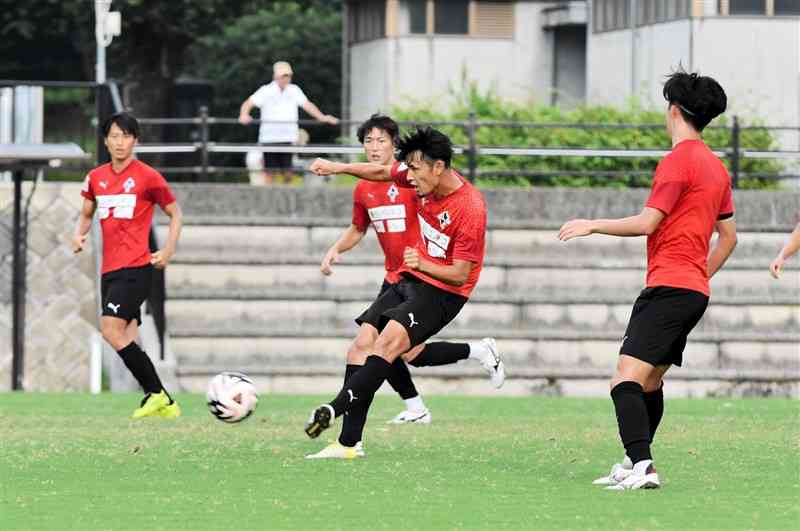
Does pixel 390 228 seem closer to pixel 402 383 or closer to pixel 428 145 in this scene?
pixel 402 383

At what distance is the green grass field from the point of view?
345 inches

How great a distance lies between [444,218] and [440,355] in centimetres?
306

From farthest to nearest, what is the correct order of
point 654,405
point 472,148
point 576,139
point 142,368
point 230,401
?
point 576,139 → point 472,148 → point 142,368 → point 230,401 → point 654,405

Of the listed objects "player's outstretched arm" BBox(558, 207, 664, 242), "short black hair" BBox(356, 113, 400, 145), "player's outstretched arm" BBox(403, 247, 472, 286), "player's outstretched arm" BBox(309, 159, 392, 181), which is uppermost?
"short black hair" BBox(356, 113, 400, 145)

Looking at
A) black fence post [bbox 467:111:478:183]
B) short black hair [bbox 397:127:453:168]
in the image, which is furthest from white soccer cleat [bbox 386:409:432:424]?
black fence post [bbox 467:111:478:183]

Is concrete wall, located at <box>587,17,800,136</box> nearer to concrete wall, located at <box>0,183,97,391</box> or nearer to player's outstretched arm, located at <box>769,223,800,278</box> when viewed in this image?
concrete wall, located at <box>0,183,97,391</box>

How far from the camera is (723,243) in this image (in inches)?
408

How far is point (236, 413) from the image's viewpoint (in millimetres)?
12039

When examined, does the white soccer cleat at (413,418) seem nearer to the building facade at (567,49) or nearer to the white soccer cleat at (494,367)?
the white soccer cleat at (494,367)

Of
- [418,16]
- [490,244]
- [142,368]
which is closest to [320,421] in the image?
[142,368]

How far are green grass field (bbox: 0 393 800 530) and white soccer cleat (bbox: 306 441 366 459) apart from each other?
14 cm

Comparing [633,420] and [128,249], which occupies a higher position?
[128,249]

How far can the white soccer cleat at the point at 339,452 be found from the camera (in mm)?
11344

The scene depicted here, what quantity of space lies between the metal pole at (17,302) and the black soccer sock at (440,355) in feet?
27.2
